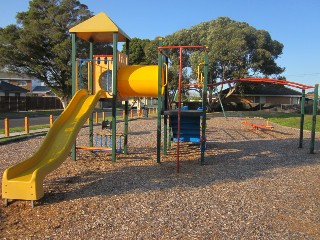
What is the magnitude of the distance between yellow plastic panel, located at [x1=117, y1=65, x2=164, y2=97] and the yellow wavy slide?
0.67m

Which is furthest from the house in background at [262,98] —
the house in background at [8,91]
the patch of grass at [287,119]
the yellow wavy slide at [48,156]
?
the yellow wavy slide at [48,156]

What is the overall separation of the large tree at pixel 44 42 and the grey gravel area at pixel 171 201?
85.7 ft

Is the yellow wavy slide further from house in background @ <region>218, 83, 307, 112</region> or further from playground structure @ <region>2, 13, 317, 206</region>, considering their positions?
house in background @ <region>218, 83, 307, 112</region>

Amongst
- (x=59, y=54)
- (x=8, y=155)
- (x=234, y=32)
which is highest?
(x=234, y=32)

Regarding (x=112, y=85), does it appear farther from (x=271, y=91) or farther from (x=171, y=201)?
(x=271, y=91)

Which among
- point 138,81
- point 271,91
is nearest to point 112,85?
point 138,81

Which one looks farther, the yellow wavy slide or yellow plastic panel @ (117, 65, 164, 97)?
yellow plastic panel @ (117, 65, 164, 97)

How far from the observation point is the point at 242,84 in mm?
38875

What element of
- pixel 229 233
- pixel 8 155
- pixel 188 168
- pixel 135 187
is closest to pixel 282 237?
pixel 229 233

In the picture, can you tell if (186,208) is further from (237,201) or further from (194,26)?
(194,26)

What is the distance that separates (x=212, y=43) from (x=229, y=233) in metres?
33.0

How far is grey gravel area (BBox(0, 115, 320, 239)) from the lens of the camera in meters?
4.38

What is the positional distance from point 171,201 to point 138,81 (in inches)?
161

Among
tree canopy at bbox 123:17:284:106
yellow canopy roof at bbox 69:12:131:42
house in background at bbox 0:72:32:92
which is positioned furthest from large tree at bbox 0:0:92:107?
house in background at bbox 0:72:32:92
